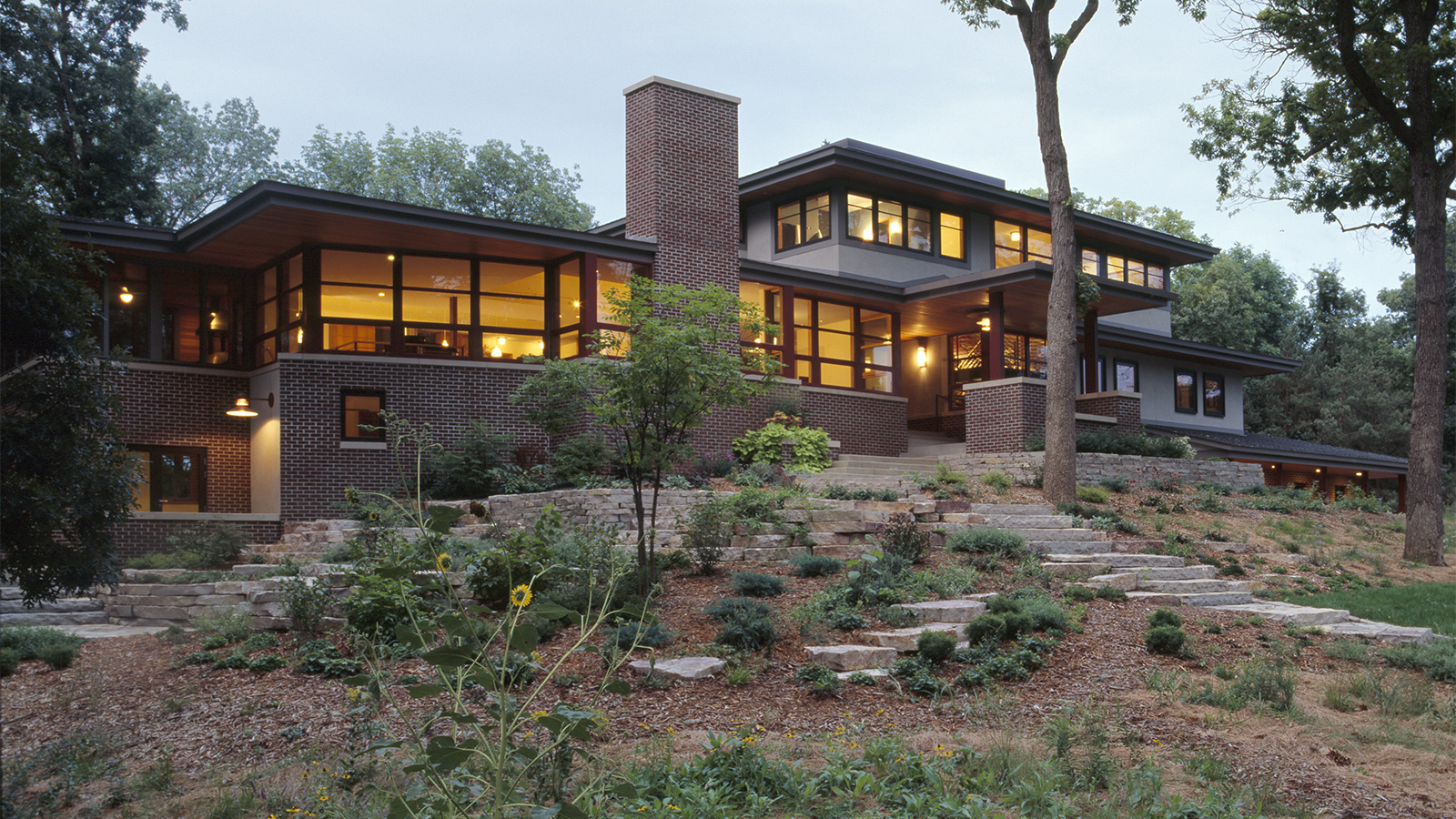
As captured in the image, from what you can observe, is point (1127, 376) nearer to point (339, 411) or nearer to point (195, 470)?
point (339, 411)

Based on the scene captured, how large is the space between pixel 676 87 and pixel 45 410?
14.9 meters

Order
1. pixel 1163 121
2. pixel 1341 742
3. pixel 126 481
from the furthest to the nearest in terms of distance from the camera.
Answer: pixel 1163 121, pixel 126 481, pixel 1341 742

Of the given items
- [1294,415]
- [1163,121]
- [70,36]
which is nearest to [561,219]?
[70,36]

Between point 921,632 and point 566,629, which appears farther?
point 566,629

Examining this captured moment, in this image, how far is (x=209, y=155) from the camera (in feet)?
137

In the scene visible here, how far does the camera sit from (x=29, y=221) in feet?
19.7

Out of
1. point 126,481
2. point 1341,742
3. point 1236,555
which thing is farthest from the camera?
point 1236,555

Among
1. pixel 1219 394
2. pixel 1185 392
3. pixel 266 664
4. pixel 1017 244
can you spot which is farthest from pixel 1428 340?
pixel 1219 394

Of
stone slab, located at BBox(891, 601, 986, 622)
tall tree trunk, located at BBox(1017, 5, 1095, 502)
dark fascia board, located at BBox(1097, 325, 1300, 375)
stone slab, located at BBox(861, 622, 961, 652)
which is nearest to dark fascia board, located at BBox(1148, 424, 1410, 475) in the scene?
dark fascia board, located at BBox(1097, 325, 1300, 375)

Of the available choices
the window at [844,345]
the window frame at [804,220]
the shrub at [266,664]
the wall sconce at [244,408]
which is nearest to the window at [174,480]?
the wall sconce at [244,408]

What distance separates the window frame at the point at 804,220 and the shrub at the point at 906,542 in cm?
1341

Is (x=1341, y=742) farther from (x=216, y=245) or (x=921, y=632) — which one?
(x=216, y=245)

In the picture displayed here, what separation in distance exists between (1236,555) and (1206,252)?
19939mm

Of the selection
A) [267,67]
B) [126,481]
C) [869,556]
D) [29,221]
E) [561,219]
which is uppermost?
[561,219]
